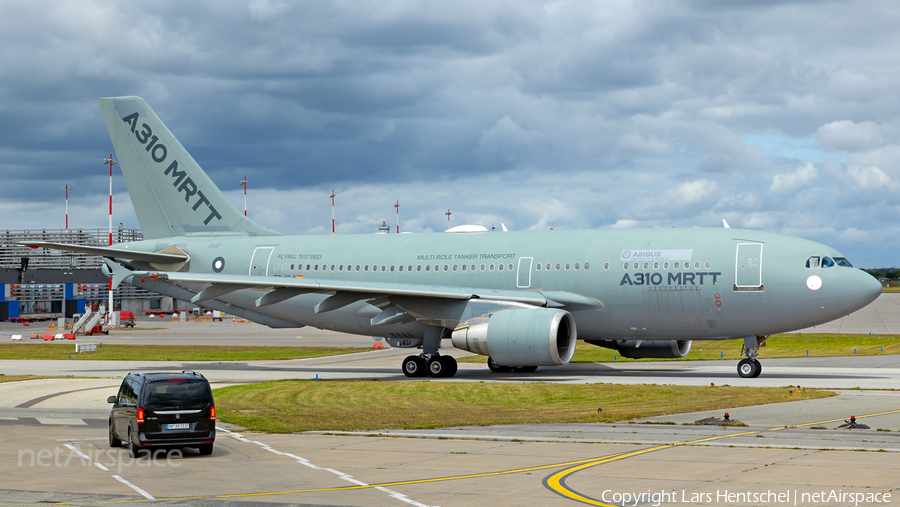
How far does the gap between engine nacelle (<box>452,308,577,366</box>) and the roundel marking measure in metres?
8.16

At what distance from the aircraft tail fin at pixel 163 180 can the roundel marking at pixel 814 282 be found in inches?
921

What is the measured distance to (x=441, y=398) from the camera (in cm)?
2616

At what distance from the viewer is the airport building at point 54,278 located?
375 ft

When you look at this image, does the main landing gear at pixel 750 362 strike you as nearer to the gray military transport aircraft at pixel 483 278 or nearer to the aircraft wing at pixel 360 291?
the gray military transport aircraft at pixel 483 278

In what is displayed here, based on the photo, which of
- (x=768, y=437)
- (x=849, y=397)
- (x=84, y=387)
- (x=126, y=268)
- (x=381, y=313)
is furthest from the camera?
(x=126, y=268)

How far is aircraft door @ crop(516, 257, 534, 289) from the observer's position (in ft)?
110

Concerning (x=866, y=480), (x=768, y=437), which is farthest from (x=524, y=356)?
(x=866, y=480)

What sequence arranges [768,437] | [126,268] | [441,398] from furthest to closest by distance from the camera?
[126,268]
[441,398]
[768,437]

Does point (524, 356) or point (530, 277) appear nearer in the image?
point (524, 356)

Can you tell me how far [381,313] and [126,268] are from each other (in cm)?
1362

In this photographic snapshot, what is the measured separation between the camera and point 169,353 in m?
50.6

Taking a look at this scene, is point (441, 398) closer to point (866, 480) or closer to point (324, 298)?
point (324, 298)

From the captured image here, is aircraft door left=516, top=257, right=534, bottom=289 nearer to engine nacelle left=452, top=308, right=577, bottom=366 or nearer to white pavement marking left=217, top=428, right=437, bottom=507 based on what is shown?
engine nacelle left=452, top=308, right=577, bottom=366

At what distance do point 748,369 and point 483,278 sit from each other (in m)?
10.4
